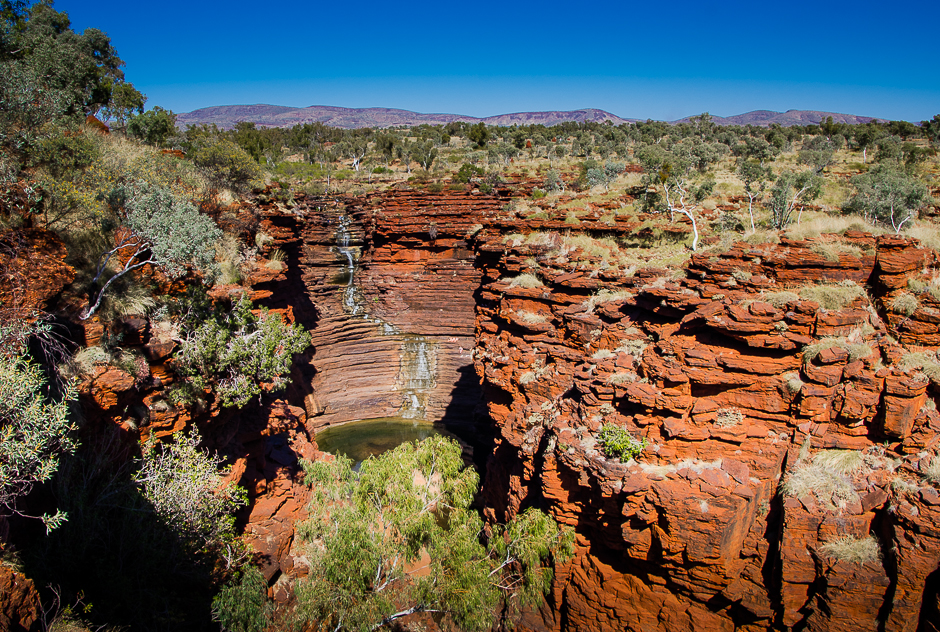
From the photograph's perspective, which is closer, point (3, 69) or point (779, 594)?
point (779, 594)

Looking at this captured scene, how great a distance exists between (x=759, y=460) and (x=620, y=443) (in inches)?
108

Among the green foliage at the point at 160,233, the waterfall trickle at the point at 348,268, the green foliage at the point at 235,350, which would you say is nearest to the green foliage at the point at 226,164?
the green foliage at the point at 160,233

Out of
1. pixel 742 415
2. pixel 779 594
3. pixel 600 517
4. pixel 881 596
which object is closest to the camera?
pixel 881 596

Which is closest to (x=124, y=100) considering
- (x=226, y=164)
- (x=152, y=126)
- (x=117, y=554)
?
(x=152, y=126)

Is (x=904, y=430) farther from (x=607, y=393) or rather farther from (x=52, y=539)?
(x=52, y=539)

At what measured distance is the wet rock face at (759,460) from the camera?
8.40m

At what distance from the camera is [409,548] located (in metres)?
9.77

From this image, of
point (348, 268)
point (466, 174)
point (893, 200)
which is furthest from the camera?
point (466, 174)

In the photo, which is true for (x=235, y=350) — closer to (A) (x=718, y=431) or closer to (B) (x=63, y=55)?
(A) (x=718, y=431)

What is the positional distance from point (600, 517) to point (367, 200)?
78.1 feet

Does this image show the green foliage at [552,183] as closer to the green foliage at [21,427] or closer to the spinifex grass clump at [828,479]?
the spinifex grass clump at [828,479]

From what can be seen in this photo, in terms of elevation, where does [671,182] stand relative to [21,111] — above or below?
above

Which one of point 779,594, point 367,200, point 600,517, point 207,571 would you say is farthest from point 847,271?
point 367,200

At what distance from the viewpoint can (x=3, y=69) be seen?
10648 millimetres
